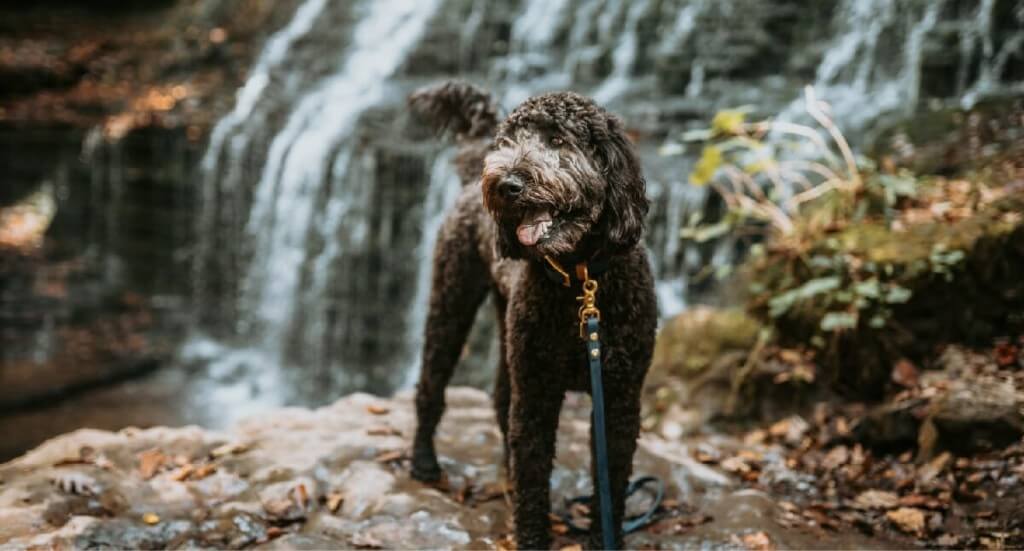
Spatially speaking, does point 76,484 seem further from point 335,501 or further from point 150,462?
point 335,501

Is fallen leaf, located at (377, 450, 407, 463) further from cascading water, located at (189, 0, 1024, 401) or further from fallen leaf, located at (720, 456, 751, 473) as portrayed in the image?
cascading water, located at (189, 0, 1024, 401)

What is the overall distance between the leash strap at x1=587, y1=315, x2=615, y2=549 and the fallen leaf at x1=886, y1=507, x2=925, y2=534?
1765 millimetres

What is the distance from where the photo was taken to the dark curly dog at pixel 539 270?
2633mm

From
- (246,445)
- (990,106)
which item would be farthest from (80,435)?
(990,106)

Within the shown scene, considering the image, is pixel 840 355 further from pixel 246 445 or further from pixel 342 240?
pixel 342 240

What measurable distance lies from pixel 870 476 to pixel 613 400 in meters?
2.18

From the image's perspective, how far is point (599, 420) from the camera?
301cm

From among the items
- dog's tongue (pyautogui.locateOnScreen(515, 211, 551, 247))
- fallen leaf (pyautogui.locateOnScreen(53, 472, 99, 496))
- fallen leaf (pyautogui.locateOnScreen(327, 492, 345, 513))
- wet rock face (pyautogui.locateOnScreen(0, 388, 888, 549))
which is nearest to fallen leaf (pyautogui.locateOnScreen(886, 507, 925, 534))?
wet rock face (pyautogui.locateOnScreen(0, 388, 888, 549))

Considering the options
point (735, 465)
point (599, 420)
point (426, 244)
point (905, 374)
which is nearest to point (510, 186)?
point (599, 420)

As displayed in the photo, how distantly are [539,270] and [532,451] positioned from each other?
834 mm

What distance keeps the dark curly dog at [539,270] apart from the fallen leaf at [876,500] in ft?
5.21

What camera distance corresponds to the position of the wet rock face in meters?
3.58

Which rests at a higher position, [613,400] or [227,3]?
[227,3]

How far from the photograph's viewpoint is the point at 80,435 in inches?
180
